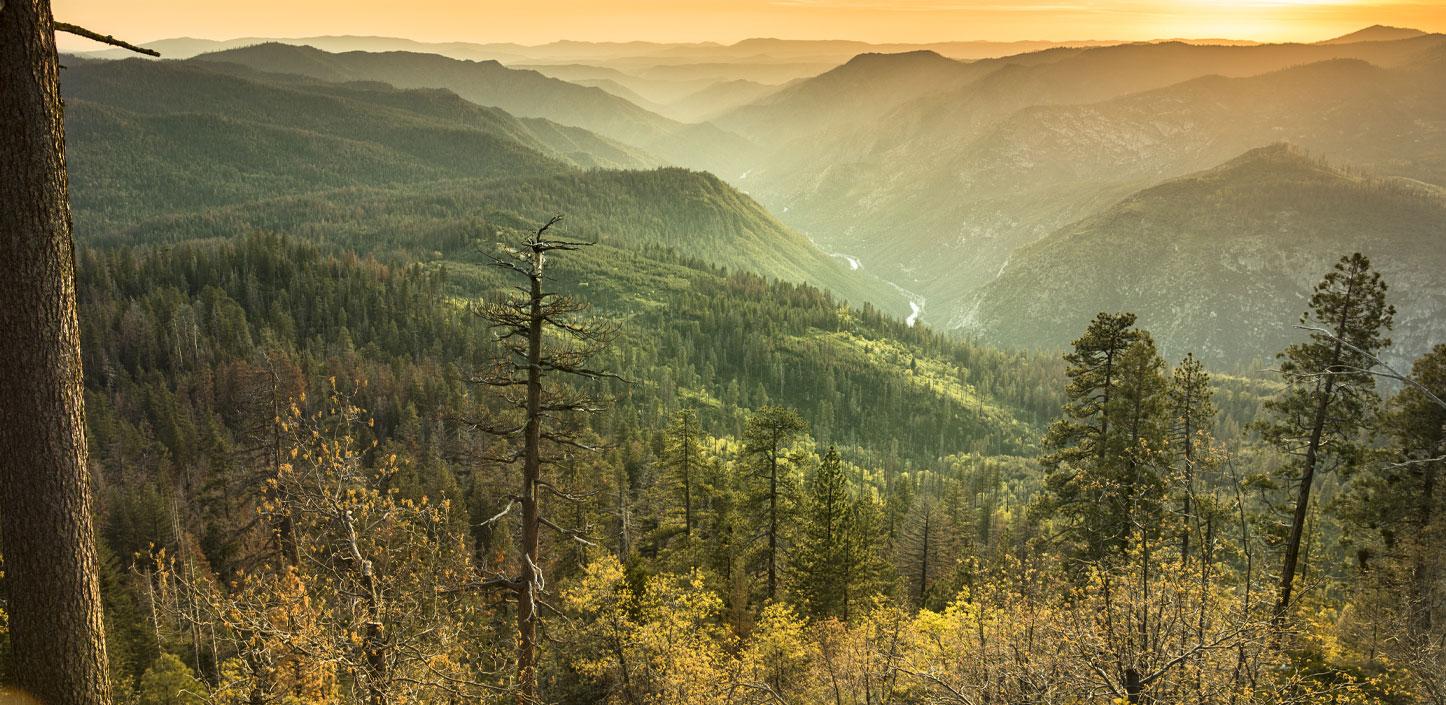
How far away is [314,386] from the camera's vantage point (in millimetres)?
105750

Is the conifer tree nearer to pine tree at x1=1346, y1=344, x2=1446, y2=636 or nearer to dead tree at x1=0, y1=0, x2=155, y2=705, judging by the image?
pine tree at x1=1346, y1=344, x2=1446, y2=636

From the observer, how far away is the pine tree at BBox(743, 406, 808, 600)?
37562mm

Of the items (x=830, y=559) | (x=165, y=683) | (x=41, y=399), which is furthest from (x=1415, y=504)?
(x=165, y=683)

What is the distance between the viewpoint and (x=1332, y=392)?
87.0ft

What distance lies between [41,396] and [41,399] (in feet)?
0.09

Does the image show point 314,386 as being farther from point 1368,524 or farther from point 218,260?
point 1368,524

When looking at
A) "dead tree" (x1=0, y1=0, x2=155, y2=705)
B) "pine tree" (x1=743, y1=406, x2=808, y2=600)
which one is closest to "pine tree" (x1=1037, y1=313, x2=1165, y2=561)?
"pine tree" (x1=743, y1=406, x2=808, y2=600)

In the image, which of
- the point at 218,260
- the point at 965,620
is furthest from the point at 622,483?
the point at 218,260

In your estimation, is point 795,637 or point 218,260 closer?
point 795,637

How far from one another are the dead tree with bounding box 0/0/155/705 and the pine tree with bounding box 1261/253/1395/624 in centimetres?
3039

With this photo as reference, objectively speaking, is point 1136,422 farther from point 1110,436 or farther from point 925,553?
point 925,553

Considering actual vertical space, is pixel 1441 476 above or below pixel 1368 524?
above

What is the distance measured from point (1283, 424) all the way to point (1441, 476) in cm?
733

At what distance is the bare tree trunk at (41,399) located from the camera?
636cm
